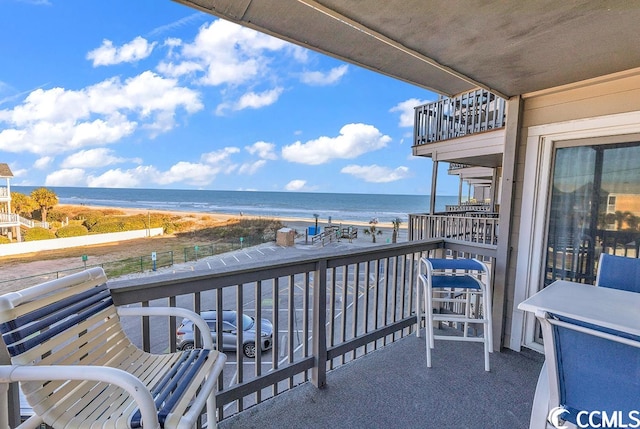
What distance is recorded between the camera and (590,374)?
1.14 metres

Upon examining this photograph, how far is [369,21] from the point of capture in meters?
1.45

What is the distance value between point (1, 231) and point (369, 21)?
21173 millimetres

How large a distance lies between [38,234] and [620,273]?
73.6 ft

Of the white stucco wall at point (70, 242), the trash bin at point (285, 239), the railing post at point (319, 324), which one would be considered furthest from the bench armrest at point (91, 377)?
the white stucco wall at point (70, 242)

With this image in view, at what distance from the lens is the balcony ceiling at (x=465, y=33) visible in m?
1.33

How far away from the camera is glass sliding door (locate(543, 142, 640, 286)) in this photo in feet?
7.00

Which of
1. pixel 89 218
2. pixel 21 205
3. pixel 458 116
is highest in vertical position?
pixel 458 116

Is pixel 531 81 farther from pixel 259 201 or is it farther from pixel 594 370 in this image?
pixel 259 201

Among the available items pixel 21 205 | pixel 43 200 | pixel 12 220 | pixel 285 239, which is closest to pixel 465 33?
pixel 285 239

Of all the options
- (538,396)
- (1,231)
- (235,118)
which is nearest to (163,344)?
(538,396)

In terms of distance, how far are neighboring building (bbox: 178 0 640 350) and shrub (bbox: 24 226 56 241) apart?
67.9ft

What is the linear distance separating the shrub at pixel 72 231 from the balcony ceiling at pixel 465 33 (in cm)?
2165

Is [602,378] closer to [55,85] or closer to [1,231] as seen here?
[1,231]

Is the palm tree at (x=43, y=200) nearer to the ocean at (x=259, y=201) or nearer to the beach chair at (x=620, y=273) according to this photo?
the ocean at (x=259, y=201)
